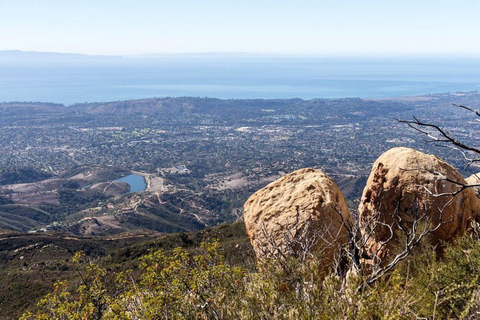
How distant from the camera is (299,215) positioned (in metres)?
14.8

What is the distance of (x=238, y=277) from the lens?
41.8 ft

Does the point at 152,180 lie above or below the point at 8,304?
below

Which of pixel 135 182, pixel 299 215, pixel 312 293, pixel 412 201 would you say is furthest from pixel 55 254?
pixel 135 182

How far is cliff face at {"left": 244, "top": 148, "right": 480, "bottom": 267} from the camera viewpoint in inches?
542

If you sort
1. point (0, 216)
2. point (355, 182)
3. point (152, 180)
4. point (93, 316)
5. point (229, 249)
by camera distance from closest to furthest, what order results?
point (93, 316)
point (229, 249)
point (0, 216)
point (355, 182)
point (152, 180)

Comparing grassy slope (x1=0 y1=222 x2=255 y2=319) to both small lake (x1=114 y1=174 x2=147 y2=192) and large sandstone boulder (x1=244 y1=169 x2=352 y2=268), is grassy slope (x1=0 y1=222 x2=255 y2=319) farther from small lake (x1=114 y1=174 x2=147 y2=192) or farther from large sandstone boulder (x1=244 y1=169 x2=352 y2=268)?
small lake (x1=114 y1=174 x2=147 y2=192)

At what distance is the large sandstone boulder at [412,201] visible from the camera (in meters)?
13.7

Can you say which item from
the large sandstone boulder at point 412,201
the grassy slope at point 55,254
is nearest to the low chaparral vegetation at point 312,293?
the large sandstone boulder at point 412,201

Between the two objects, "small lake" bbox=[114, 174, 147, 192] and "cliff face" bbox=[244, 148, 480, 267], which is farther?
"small lake" bbox=[114, 174, 147, 192]

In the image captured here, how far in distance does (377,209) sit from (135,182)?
160 meters

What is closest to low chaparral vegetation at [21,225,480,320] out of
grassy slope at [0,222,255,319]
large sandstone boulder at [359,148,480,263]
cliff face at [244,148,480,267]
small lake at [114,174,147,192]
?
large sandstone boulder at [359,148,480,263]

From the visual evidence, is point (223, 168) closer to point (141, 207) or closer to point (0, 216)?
point (141, 207)

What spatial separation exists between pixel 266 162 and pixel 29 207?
4660 inches

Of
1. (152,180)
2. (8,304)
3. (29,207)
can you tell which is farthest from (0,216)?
(8,304)
